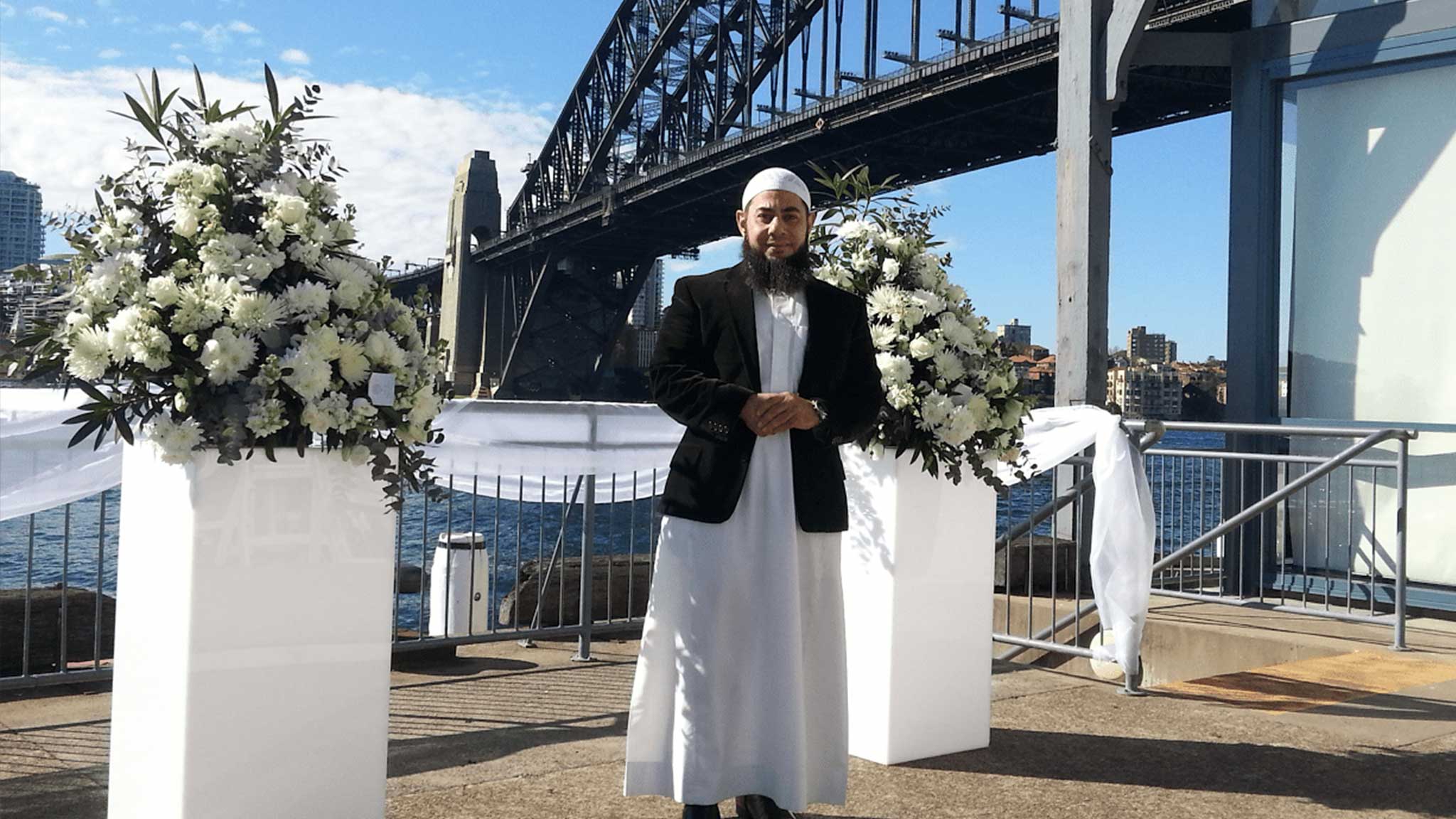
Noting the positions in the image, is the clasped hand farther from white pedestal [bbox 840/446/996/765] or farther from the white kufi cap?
white pedestal [bbox 840/446/996/765]

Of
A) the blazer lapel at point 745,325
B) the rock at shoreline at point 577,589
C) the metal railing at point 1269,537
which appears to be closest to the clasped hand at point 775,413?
the blazer lapel at point 745,325

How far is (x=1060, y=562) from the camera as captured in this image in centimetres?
673

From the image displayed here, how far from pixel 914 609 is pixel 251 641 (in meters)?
1.66

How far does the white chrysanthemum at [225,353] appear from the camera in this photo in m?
2.15

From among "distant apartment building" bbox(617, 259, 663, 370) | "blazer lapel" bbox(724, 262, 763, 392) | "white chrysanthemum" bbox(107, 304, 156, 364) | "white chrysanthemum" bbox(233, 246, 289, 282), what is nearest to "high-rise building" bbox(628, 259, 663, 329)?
"distant apartment building" bbox(617, 259, 663, 370)

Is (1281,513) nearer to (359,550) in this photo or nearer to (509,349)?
(359,550)

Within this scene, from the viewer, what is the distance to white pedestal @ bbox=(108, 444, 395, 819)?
7.22ft

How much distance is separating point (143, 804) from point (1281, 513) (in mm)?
5635

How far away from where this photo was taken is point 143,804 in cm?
224

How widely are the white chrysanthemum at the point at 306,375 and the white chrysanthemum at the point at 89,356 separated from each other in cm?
29

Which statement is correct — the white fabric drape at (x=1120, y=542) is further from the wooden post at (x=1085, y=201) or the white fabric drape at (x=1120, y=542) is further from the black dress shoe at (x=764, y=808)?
the wooden post at (x=1085, y=201)

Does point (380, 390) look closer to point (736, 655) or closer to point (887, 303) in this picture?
point (736, 655)

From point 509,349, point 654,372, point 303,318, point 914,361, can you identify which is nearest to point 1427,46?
point 914,361

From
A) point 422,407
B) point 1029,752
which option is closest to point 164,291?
point 422,407
